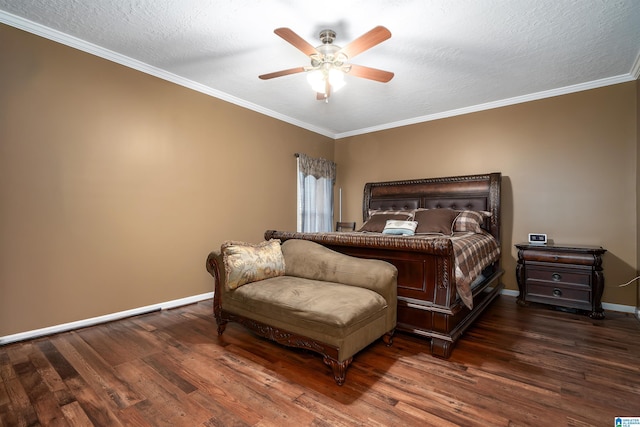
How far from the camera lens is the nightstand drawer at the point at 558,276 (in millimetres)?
2965

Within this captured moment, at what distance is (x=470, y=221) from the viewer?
11.7ft

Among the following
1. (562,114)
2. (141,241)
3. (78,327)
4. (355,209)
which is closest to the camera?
(78,327)

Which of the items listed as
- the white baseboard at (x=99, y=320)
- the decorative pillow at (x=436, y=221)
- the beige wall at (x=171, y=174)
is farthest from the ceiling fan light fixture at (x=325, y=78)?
the white baseboard at (x=99, y=320)

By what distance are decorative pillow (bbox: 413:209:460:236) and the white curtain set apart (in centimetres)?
179

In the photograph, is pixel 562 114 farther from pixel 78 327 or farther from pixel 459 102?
pixel 78 327

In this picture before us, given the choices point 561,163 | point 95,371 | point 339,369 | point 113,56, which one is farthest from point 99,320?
point 561,163

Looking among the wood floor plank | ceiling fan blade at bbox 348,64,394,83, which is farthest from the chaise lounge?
ceiling fan blade at bbox 348,64,394,83

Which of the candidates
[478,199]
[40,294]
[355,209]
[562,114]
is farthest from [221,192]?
[562,114]

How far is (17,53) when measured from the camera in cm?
233

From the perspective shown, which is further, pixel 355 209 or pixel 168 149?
pixel 355 209

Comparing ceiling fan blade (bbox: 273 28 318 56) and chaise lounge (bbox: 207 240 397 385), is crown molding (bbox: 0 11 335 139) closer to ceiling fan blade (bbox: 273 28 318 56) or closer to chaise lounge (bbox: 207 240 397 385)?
ceiling fan blade (bbox: 273 28 318 56)

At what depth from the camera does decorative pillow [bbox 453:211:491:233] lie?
140 inches

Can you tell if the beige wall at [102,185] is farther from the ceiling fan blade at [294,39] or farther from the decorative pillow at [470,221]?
the decorative pillow at [470,221]

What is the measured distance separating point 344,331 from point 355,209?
3661 mm
